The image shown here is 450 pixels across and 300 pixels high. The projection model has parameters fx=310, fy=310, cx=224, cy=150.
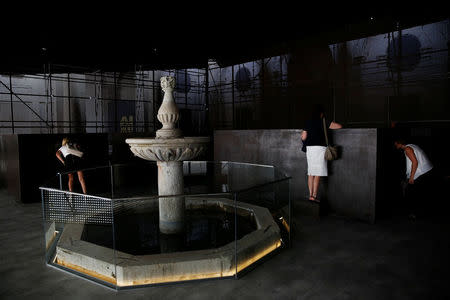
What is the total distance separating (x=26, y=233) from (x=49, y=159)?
12.2ft

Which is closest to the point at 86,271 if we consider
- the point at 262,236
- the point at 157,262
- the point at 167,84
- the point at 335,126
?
the point at 157,262

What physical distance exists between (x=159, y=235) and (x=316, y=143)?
3.48 metres

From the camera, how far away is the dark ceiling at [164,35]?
1071 cm

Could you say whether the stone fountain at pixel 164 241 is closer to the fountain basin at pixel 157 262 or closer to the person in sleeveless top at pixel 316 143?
the fountain basin at pixel 157 262

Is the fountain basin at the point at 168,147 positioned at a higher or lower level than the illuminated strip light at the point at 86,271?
higher

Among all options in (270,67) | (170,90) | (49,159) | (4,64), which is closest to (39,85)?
(4,64)

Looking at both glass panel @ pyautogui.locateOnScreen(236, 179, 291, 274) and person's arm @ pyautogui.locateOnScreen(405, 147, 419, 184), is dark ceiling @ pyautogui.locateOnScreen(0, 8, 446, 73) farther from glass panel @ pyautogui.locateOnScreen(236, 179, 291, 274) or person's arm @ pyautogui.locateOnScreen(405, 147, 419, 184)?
glass panel @ pyautogui.locateOnScreen(236, 179, 291, 274)

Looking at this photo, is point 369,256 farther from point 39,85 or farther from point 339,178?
point 39,85

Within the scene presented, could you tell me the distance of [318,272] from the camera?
3836 mm

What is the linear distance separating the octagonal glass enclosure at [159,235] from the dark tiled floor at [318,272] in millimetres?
156

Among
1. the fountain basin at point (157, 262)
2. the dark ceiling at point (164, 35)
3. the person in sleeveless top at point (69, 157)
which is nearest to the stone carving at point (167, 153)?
the fountain basin at point (157, 262)

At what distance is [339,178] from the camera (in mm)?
6379

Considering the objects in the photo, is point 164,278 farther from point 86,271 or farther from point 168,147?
point 168,147

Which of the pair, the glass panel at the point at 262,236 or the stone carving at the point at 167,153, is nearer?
the glass panel at the point at 262,236
